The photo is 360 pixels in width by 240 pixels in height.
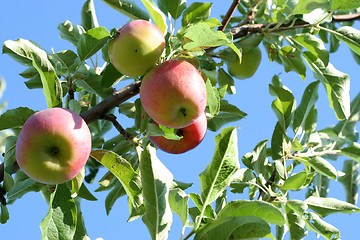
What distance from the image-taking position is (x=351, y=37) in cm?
213

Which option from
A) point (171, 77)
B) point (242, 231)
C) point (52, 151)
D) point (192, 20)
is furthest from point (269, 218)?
point (192, 20)

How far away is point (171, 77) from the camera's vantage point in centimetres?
143

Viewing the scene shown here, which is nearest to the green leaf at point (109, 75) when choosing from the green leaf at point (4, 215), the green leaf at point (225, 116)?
the green leaf at point (225, 116)

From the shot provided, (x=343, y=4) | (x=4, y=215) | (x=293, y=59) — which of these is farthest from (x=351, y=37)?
→ (x=4, y=215)

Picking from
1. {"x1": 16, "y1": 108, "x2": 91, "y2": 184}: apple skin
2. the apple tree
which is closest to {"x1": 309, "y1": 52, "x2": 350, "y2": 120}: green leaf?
the apple tree

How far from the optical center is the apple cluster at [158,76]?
144 centimetres

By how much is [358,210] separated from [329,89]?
1.91 ft

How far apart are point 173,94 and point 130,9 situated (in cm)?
61

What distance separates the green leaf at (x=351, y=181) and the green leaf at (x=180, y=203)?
5.42 feet

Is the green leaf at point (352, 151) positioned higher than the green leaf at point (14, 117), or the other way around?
the green leaf at point (14, 117)

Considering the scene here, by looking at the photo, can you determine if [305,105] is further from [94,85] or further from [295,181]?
[94,85]

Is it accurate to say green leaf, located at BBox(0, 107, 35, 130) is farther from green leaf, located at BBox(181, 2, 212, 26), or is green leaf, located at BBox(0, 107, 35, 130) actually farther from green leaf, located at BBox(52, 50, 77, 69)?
green leaf, located at BBox(181, 2, 212, 26)

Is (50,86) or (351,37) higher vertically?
(50,86)

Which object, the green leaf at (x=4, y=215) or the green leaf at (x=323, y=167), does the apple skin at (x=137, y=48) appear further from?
the green leaf at (x=323, y=167)
